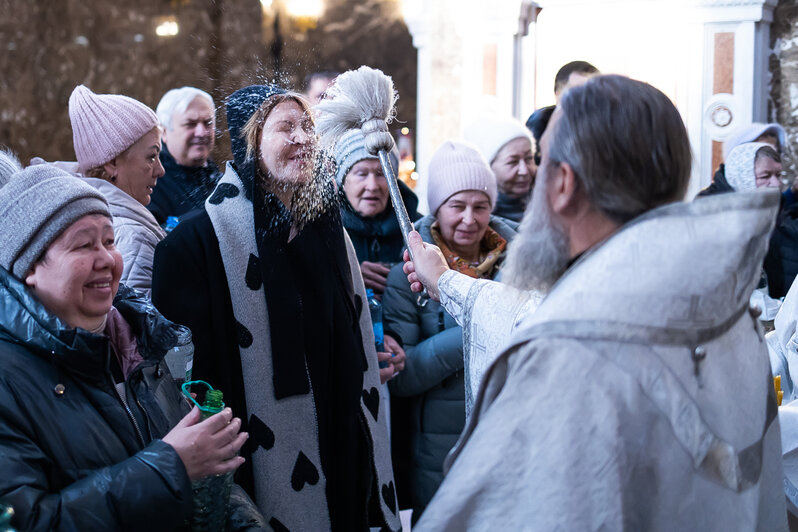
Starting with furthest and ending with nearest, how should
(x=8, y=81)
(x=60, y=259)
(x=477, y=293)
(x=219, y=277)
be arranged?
(x=8, y=81) < (x=219, y=277) < (x=477, y=293) < (x=60, y=259)

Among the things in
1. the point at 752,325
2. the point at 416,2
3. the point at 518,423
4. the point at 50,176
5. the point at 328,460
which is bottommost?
the point at 328,460

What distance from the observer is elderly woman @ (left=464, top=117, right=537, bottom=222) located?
4359 mm

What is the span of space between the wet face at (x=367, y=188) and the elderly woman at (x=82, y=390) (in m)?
1.66

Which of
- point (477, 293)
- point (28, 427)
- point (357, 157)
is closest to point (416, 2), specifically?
point (357, 157)

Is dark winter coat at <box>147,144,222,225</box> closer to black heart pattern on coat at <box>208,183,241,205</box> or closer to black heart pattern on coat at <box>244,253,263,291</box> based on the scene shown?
black heart pattern on coat at <box>208,183,241,205</box>

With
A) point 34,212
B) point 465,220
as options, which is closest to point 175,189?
point 465,220

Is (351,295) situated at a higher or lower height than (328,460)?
higher

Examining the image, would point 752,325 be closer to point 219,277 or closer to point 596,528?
point 596,528

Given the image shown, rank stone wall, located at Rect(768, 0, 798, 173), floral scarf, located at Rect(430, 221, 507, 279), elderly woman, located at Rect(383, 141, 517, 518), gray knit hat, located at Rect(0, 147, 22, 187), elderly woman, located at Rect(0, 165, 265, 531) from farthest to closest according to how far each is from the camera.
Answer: stone wall, located at Rect(768, 0, 798, 173) < floral scarf, located at Rect(430, 221, 507, 279) < elderly woman, located at Rect(383, 141, 517, 518) < gray knit hat, located at Rect(0, 147, 22, 187) < elderly woman, located at Rect(0, 165, 265, 531)

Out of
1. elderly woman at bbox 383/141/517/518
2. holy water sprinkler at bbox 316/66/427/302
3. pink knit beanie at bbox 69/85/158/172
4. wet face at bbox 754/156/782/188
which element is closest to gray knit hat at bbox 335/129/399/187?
elderly woman at bbox 383/141/517/518

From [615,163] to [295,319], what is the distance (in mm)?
1470

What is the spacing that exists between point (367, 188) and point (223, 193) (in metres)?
0.99

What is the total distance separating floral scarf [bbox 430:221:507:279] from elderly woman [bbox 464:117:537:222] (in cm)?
72

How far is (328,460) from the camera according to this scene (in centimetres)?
279
